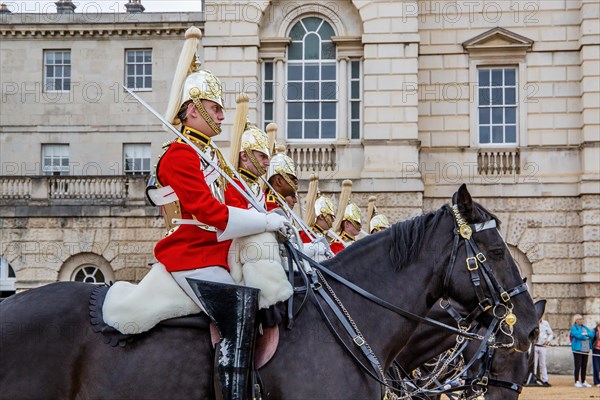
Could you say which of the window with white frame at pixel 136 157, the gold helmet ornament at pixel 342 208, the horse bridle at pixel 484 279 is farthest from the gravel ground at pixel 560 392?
the horse bridle at pixel 484 279

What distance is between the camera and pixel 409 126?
27.6 m

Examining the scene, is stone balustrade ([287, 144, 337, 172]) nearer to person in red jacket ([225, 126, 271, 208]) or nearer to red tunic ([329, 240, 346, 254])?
red tunic ([329, 240, 346, 254])

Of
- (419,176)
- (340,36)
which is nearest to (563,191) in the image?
(419,176)

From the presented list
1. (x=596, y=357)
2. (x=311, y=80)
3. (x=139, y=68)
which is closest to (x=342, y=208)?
(x=596, y=357)

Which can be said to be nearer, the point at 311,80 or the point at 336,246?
the point at 336,246

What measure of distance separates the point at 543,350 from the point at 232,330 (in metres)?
20.2

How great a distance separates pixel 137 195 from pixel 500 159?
32.9 ft

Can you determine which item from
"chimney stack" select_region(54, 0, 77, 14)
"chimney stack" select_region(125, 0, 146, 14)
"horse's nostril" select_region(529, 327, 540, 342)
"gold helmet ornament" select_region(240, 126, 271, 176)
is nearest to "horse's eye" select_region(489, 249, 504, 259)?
"horse's nostril" select_region(529, 327, 540, 342)

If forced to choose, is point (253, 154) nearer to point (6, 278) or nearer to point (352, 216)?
point (352, 216)

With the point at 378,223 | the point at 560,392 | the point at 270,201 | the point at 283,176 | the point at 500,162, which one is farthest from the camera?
the point at 500,162

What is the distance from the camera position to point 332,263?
7.47 metres

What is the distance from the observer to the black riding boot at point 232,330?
21.8 feet

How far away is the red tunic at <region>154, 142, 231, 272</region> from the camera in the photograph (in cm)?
700

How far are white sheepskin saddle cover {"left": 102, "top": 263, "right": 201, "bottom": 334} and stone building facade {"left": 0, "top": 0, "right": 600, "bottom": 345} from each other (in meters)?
20.2
